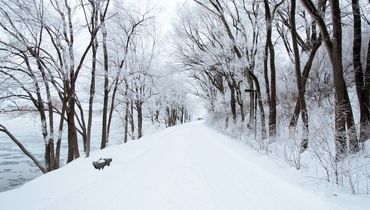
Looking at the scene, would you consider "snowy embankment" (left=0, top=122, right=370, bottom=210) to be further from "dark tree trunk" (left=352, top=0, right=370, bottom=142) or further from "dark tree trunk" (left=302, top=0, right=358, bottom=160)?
"dark tree trunk" (left=352, top=0, right=370, bottom=142)

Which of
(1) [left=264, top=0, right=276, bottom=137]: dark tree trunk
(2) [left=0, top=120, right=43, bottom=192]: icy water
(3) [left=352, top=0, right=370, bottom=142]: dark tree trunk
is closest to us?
(3) [left=352, top=0, right=370, bottom=142]: dark tree trunk

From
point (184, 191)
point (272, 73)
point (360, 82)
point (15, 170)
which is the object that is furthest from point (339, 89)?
point (15, 170)

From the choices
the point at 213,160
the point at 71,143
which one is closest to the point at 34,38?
the point at 71,143

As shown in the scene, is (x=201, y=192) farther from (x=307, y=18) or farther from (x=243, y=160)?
(x=307, y=18)

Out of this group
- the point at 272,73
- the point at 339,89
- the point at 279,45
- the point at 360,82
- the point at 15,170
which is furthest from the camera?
the point at 279,45

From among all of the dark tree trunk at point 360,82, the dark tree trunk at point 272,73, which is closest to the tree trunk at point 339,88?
the dark tree trunk at point 360,82

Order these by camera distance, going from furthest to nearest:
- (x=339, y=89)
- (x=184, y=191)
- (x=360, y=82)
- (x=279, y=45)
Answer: (x=279, y=45) < (x=360, y=82) < (x=339, y=89) < (x=184, y=191)

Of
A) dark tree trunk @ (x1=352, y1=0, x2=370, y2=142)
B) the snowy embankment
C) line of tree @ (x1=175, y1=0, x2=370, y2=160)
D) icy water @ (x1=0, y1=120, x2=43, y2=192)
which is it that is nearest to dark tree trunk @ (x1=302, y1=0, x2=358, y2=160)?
line of tree @ (x1=175, y1=0, x2=370, y2=160)

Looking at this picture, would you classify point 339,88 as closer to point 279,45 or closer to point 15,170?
point 279,45

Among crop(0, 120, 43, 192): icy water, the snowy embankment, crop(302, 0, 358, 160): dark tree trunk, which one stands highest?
crop(302, 0, 358, 160): dark tree trunk

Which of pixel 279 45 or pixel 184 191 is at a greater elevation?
pixel 279 45

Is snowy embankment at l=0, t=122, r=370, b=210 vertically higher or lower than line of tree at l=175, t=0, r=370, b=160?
lower

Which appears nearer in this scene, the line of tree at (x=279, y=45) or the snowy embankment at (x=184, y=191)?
the snowy embankment at (x=184, y=191)

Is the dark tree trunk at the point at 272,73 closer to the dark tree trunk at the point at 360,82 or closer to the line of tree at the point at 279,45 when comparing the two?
the line of tree at the point at 279,45
